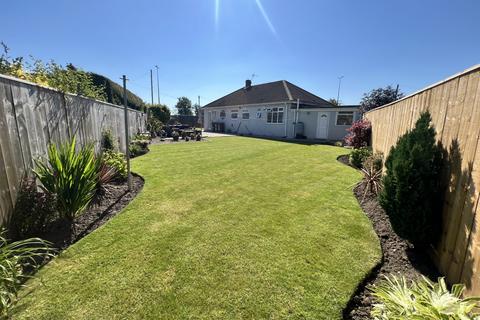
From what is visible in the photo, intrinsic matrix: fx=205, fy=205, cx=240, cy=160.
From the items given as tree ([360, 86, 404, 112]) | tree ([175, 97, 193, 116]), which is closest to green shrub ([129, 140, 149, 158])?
tree ([360, 86, 404, 112])

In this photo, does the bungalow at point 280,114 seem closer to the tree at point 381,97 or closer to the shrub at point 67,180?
the tree at point 381,97

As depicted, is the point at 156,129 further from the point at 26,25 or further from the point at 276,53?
the point at 276,53

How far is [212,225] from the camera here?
3.24 m

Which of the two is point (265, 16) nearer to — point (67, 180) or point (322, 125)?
point (67, 180)

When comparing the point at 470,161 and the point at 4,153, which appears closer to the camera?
the point at 470,161

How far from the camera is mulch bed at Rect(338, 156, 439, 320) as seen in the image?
1861 mm

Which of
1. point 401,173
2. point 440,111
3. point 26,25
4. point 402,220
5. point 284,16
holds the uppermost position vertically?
point 284,16

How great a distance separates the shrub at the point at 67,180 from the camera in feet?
9.30


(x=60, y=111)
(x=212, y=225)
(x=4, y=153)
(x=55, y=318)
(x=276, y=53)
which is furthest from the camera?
(x=276, y=53)

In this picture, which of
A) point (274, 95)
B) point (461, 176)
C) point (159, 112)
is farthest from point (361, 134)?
point (159, 112)

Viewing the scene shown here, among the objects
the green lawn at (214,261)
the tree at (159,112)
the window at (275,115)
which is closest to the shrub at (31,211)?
the green lawn at (214,261)

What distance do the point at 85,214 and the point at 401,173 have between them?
15.4ft

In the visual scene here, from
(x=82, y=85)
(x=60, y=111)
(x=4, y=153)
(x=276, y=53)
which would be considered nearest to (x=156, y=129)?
(x=276, y=53)

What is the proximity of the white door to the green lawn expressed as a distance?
1354cm
